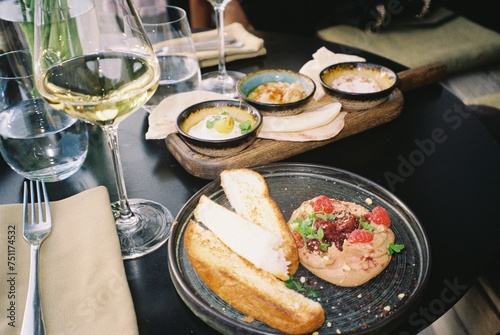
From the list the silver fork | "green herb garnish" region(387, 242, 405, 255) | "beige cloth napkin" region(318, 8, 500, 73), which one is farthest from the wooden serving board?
"beige cloth napkin" region(318, 8, 500, 73)

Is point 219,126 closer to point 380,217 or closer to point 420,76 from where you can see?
point 380,217

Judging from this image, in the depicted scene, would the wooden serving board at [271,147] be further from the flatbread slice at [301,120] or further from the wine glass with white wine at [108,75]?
the wine glass with white wine at [108,75]

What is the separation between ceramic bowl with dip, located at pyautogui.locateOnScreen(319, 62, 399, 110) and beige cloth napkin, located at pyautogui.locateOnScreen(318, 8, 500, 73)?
1.29 m

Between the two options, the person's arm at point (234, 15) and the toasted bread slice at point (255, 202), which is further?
the person's arm at point (234, 15)

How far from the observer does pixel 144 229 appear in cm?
108

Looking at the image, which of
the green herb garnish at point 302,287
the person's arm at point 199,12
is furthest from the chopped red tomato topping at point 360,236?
the person's arm at point 199,12

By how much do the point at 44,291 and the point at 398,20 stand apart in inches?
112

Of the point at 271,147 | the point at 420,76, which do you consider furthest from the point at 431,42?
the point at 271,147

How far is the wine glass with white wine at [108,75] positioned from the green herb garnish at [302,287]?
30 centimetres

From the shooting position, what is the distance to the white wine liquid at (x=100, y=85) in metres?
0.92

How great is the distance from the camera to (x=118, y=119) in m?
0.98

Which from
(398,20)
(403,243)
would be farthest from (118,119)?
(398,20)

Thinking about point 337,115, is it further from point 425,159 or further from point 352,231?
point 352,231

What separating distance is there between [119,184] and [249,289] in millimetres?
383
